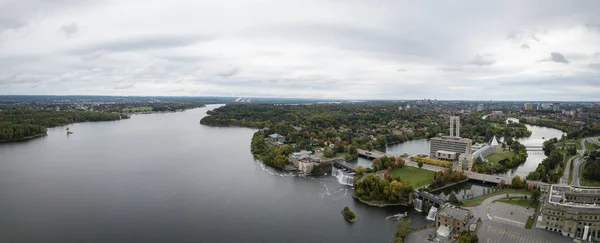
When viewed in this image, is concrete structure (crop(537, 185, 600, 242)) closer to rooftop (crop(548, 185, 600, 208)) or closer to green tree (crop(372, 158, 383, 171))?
rooftop (crop(548, 185, 600, 208))

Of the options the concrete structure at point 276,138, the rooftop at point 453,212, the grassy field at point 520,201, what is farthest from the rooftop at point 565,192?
the concrete structure at point 276,138

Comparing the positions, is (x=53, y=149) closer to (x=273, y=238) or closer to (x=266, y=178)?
(x=266, y=178)

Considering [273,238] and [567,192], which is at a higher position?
[567,192]

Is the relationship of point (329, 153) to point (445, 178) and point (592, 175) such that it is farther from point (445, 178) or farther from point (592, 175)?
point (592, 175)

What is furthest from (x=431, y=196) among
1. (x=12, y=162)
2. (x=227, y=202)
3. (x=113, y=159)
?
(x=12, y=162)

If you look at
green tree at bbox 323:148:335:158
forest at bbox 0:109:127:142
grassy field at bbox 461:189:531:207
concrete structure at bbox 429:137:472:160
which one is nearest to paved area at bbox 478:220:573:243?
grassy field at bbox 461:189:531:207

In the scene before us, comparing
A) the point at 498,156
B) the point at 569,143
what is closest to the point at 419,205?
the point at 498,156
